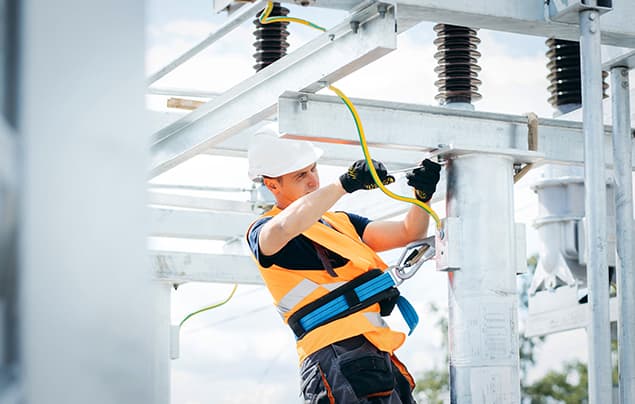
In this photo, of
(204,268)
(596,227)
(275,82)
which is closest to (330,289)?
(275,82)

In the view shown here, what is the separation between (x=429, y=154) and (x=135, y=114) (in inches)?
123

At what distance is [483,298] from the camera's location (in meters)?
3.50

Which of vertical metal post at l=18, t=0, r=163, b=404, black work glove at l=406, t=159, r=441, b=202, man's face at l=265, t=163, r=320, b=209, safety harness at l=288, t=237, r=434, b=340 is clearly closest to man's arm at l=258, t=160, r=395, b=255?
black work glove at l=406, t=159, r=441, b=202

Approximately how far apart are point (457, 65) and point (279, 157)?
2.79 ft

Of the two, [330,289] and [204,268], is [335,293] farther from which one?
[204,268]

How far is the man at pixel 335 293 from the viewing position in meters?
3.49

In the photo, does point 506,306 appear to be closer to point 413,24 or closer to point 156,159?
point 413,24

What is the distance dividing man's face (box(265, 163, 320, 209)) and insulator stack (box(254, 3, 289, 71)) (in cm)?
98

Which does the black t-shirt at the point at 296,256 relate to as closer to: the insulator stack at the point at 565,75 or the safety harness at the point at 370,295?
the safety harness at the point at 370,295

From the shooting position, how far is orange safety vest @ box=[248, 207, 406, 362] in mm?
A: 3600

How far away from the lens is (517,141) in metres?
3.86

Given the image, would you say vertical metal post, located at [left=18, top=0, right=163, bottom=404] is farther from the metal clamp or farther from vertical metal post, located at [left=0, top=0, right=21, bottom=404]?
A: the metal clamp

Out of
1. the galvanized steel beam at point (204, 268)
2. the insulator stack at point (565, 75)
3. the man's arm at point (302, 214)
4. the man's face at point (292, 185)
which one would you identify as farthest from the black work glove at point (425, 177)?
the galvanized steel beam at point (204, 268)

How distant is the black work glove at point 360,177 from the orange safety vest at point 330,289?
0.28m
